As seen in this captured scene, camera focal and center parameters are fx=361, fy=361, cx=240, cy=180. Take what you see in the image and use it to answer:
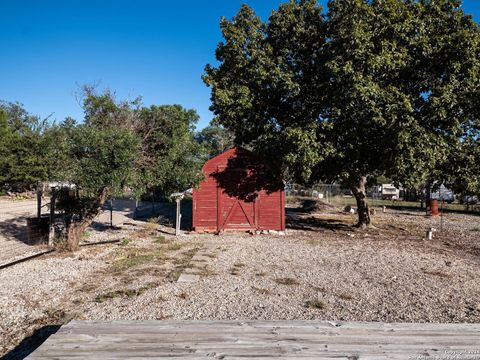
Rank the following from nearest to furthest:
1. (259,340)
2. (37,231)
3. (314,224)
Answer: (259,340) < (37,231) < (314,224)

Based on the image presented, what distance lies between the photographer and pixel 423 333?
5023 millimetres

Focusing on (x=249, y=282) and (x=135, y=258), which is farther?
(x=135, y=258)

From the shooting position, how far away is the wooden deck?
442 centimetres

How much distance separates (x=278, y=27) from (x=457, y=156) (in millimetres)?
10308

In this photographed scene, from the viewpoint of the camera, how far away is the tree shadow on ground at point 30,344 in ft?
17.5

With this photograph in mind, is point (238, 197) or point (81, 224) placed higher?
point (238, 197)

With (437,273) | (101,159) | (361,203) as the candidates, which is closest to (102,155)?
(101,159)

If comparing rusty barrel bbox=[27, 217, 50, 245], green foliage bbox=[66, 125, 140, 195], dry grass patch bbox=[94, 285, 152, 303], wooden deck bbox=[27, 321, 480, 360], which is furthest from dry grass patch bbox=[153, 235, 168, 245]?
wooden deck bbox=[27, 321, 480, 360]

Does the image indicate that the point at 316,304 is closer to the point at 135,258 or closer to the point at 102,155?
the point at 135,258

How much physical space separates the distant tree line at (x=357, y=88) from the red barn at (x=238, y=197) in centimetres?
104

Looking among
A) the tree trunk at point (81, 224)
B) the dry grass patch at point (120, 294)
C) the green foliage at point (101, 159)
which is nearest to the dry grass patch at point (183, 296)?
the dry grass patch at point (120, 294)

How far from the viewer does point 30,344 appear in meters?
5.71

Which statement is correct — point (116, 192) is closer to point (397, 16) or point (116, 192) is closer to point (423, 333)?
point (423, 333)

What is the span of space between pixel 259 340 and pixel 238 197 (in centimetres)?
1370
